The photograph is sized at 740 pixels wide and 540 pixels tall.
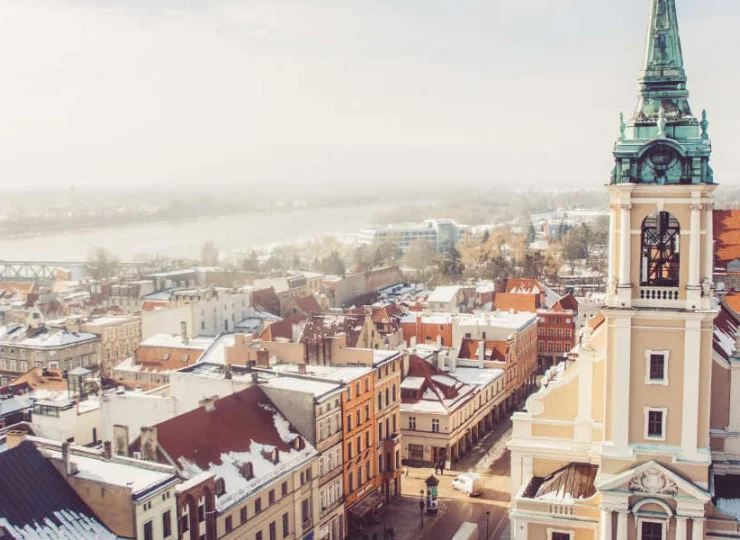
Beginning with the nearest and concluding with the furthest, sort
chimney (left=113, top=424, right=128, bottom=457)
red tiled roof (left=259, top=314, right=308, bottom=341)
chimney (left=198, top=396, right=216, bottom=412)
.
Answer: chimney (left=113, top=424, right=128, bottom=457) < chimney (left=198, top=396, right=216, bottom=412) < red tiled roof (left=259, top=314, right=308, bottom=341)

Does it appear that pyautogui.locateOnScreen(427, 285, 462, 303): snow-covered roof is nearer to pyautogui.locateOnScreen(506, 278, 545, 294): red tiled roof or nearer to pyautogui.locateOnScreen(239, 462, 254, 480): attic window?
pyautogui.locateOnScreen(506, 278, 545, 294): red tiled roof

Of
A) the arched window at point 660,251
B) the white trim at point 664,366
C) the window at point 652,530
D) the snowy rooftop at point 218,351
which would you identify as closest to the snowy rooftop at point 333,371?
the snowy rooftop at point 218,351

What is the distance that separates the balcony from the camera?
3369 cm

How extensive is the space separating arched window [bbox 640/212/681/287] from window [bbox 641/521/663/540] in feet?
31.5

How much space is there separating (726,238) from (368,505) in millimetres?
42134

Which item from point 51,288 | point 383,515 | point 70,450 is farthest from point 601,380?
point 51,288

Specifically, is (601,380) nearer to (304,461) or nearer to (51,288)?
(304,461)

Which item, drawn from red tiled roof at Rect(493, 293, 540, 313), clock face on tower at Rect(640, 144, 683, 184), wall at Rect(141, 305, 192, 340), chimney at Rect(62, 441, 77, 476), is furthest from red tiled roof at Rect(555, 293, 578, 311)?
chimney at Rect(62, 441, 77, 476)

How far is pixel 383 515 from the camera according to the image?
52812 millimetres

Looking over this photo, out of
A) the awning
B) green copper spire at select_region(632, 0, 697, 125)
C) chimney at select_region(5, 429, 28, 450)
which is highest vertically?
green copper spire at select_region(632, 0, 697, 125)

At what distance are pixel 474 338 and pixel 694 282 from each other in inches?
1843

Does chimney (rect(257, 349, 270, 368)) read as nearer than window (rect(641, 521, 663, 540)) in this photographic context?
No

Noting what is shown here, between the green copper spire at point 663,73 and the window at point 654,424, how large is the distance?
37.3 feet

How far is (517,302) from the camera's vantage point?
9944cm
